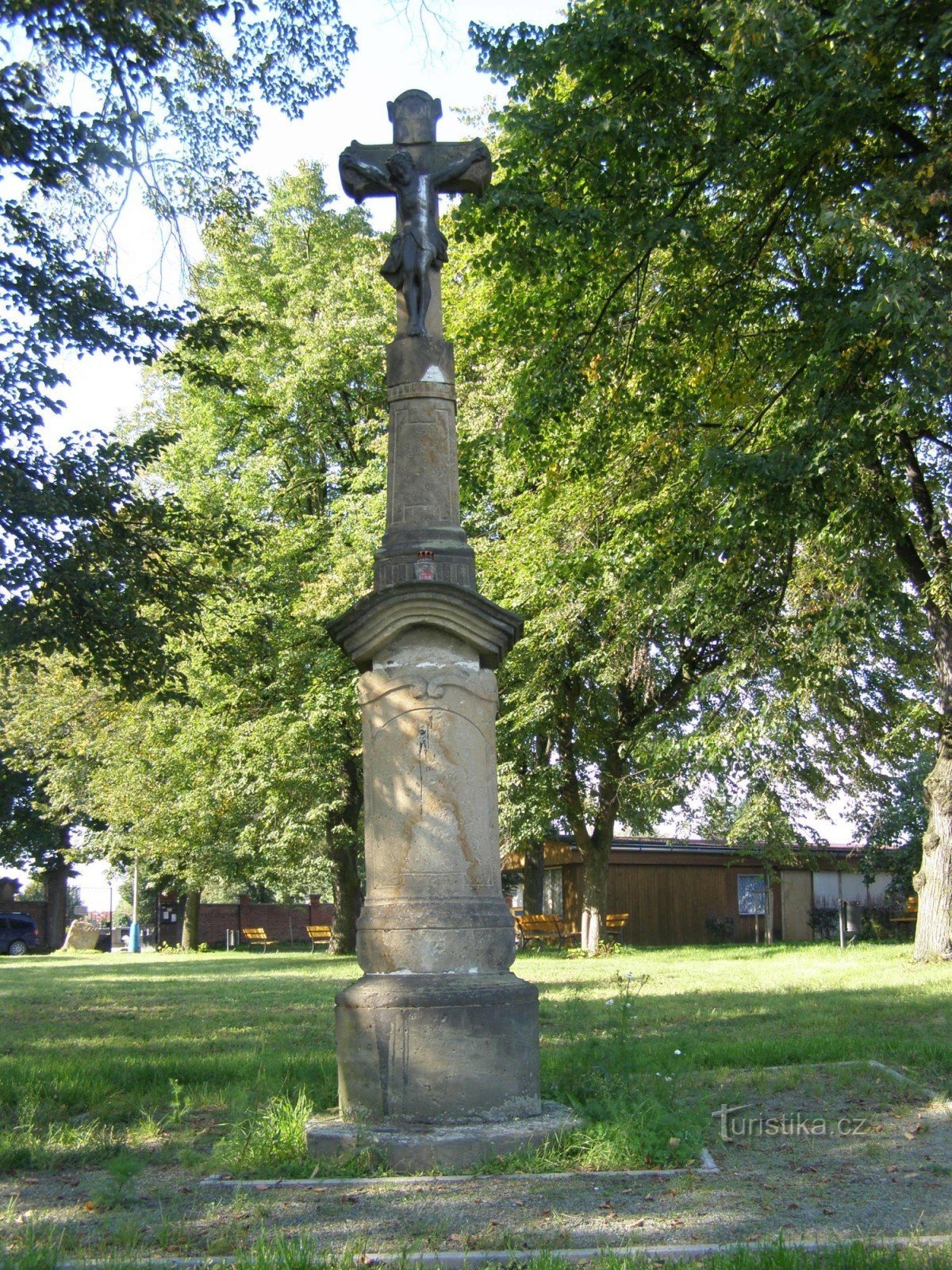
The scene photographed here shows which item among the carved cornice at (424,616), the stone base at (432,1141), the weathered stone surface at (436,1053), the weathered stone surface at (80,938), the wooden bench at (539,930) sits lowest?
the weathered stone surface at (80,938)

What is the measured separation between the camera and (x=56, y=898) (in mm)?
55594

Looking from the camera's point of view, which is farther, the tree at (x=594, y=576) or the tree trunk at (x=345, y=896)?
the tree trunk at (x=345, y=896)

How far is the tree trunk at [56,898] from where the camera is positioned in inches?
2127

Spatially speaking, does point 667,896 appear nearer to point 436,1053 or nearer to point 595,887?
point 595,887

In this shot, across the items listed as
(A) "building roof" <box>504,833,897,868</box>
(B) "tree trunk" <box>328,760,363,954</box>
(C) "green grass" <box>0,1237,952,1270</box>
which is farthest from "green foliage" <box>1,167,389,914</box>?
(C) "green grass" <box>0,1237,952,1270</box>

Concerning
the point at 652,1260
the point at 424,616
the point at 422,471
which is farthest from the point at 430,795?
the point at 652,1260

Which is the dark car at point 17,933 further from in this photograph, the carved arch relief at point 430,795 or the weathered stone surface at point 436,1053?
the weathered stone surface at point 436,1053

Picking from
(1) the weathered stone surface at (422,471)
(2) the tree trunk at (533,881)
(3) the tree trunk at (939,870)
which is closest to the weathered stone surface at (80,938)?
(2) the tree trunk at (533,881)

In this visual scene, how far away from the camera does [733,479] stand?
41.2 ft

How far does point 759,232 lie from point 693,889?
3125 cm

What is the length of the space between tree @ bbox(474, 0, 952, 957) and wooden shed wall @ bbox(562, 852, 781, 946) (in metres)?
26.4

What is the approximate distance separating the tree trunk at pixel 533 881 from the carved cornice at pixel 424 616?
2891cm

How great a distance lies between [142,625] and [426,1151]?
7.93 meters

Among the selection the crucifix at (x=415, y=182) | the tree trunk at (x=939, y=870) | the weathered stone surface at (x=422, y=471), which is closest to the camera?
the weathered stone surface at (x=422, y=471)
